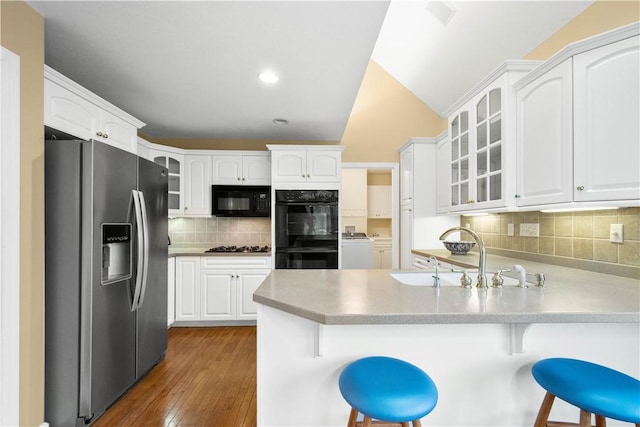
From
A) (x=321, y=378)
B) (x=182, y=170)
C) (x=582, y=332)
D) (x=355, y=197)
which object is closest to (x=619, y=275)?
(x=582, y=332)

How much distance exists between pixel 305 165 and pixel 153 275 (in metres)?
1.89

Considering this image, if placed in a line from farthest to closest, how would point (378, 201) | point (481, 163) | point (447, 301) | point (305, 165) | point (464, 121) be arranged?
1. point (378, 201)
2. point (305, 165)
3. point (464, 121)
4. point (481, 163)
5. point (447, 301)

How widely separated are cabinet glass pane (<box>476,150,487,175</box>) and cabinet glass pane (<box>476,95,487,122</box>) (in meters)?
0.29

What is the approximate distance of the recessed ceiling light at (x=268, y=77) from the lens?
209cm

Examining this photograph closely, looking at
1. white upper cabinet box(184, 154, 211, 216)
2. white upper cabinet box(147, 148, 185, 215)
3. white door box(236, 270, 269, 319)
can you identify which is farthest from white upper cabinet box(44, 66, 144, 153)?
white door box(236, 270, 269, 319)

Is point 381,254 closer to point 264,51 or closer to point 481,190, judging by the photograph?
point 481,190

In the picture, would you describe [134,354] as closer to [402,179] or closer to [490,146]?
[490,146]

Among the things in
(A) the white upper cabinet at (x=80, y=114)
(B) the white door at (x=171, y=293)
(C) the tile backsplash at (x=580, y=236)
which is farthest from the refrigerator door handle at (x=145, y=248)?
(C) the tile backsplash at (x=580, y=236)

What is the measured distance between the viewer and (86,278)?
60.8 inches

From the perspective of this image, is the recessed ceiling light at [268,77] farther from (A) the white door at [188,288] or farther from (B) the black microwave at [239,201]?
(A) the white door at [188,288]

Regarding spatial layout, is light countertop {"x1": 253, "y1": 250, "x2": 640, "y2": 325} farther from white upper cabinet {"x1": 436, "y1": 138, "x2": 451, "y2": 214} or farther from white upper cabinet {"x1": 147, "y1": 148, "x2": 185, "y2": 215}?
white upper cabinet {"x1": 147, "y1": 148, "x2": 185, "y2": 215}

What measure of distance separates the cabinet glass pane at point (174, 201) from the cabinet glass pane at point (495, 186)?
3258mm

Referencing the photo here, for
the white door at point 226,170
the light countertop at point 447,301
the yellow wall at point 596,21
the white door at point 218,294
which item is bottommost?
the white door at point 218,294

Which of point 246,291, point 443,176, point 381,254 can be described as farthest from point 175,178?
point 381,254
